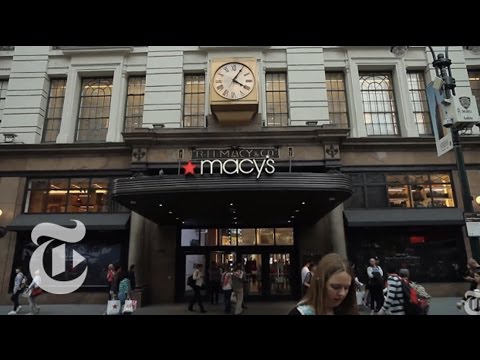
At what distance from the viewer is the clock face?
16.4 metres

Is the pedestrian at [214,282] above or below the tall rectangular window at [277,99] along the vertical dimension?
below

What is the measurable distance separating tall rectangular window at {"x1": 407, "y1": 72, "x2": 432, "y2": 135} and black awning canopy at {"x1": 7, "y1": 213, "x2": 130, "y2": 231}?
1567 cm

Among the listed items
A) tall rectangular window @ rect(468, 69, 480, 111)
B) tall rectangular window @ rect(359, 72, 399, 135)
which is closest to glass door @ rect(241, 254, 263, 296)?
tall rectangular window @ rect(359, 72, 399, 135)

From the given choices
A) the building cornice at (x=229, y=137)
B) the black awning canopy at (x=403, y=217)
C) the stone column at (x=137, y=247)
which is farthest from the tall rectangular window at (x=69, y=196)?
the black awning canopy at (x=403, y=217)

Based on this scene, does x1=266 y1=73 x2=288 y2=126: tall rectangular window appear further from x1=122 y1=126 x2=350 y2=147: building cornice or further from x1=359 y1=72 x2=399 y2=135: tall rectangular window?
x1=359 y1=72 x2=399 y2=135: tall rectangular window

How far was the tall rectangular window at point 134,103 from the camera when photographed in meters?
18.4

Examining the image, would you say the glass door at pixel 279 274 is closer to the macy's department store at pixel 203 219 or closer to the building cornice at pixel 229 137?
the macy's department store at pixel 203 219

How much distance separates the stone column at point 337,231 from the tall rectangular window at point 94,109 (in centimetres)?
1235

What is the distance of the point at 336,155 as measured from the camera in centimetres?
1589

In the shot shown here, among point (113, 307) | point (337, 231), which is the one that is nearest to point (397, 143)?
point (337, 231)

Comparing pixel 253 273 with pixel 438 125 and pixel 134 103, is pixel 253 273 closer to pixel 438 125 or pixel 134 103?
pixel 438 125
